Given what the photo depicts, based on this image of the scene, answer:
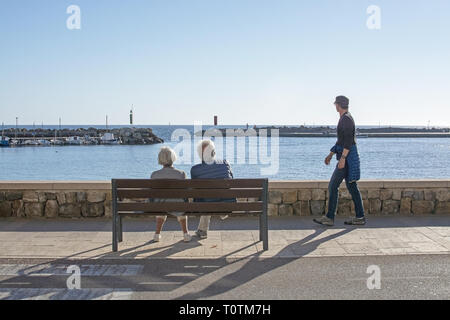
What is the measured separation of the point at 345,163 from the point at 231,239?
6.13 ft

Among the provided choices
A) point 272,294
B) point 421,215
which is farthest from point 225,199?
point 421,215

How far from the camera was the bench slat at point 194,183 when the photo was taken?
19.3ft

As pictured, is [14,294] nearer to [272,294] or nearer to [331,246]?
[272,294]

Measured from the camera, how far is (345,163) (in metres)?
6.90

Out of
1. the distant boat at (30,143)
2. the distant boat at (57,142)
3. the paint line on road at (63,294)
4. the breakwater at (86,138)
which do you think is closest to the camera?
the paint line on road at (63,294)

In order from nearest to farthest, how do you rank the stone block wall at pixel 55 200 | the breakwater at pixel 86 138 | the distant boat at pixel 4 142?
the stone block wall at pixel 55 200 < the distant boat at pixel 4 142 < the breakwater at pixel 86 138

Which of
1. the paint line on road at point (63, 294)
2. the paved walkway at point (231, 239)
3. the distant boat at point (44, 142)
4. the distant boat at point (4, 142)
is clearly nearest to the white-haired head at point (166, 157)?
the paved walkway at point (231, 239)

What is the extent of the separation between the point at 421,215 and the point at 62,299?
554 cm

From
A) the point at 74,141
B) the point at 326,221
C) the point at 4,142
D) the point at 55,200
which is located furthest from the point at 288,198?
the point at 4,142

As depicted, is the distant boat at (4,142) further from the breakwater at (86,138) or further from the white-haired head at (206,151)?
the white-haired head at (206,151)

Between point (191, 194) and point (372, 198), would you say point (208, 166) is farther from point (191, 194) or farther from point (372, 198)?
point (372, 198)

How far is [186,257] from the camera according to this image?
18.2ft

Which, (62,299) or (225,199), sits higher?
(225,199)

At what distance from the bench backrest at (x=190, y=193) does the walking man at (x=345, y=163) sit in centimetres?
150
